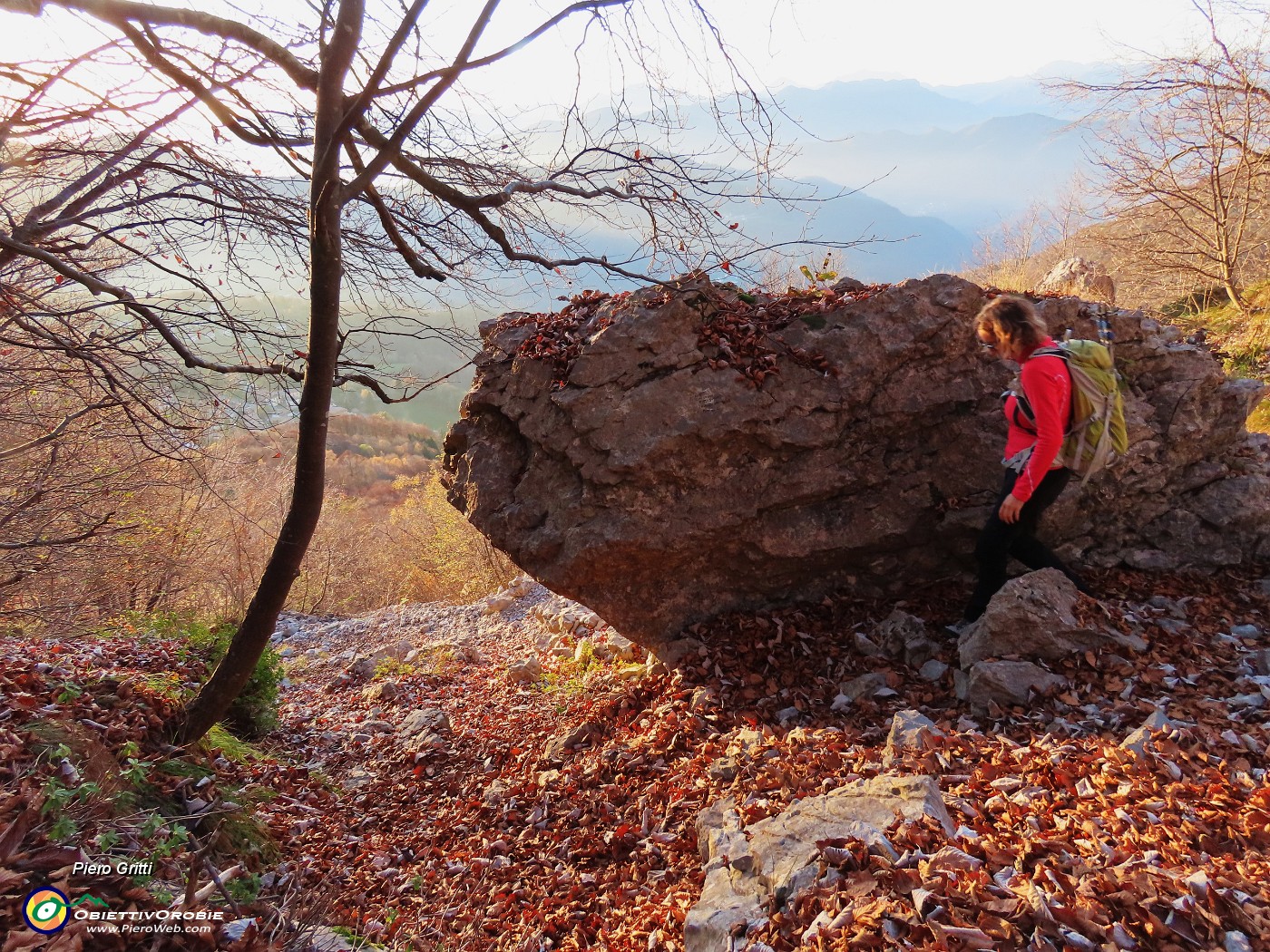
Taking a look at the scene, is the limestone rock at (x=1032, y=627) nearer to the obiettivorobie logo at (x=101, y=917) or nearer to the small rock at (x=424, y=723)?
the obiettivorobie logo at (x=101, y=917)

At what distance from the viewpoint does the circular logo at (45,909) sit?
1910 mm

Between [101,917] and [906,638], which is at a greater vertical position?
[101,917]

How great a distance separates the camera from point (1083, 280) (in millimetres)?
11102

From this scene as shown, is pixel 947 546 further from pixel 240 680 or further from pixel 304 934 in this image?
pixel 240 680

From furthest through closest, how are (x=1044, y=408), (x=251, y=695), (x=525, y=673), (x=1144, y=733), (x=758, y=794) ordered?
(x=525, y=673), (x=251, y=695), (x=1044, y=408), (x=758, y=794), (x=1144, y=733)

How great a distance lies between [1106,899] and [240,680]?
4.26 metres

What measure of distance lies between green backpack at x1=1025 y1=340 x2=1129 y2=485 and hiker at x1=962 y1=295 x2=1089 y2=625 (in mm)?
48

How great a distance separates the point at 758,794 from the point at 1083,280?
11424 mm

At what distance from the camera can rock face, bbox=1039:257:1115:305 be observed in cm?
994

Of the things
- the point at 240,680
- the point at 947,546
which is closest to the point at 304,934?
the point at 240,680

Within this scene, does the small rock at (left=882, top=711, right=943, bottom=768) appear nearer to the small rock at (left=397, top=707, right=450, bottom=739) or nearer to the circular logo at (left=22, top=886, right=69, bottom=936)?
the circular logo at (left=22, top=886, right=69, bottom=936)

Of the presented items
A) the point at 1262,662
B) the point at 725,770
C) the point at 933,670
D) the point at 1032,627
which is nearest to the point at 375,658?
the point at 725,770

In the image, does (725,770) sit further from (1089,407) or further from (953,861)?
(1089,407)

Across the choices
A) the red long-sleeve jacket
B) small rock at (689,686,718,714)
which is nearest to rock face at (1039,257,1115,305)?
the red long-sleeve jacket
